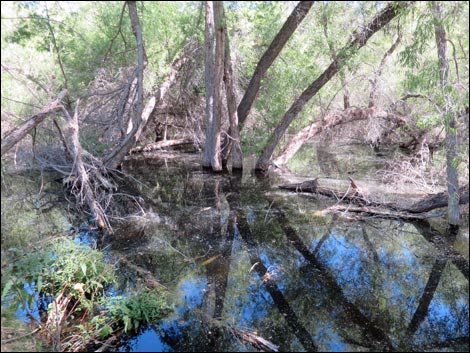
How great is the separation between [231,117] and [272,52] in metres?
2.43

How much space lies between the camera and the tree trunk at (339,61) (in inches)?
303

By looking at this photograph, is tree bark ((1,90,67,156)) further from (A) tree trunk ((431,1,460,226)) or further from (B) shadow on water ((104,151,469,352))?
(A) tree trunk ((431,1,460,226))

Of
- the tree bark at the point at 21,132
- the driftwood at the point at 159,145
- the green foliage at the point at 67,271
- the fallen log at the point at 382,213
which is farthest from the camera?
the driftwood at the point at 159,145

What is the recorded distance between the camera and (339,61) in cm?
891

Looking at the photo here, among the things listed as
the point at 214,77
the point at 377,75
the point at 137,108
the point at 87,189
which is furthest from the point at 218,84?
the point at 87,189

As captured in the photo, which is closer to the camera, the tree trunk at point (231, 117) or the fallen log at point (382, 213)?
the fallen log at point (382, 213)

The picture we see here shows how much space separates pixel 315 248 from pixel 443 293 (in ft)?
6.87

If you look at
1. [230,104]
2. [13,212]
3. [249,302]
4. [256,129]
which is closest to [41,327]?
[249,302]

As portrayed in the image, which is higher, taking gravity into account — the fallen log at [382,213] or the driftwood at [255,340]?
the fallen log at [382,213]

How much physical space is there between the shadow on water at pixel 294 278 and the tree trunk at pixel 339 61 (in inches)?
126

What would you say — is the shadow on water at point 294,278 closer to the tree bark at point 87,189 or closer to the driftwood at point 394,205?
the driftwood at point 394,205

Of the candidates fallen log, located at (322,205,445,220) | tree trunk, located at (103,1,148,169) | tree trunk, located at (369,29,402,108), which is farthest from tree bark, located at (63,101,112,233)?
tree trunk, located at (369,29,402,108)

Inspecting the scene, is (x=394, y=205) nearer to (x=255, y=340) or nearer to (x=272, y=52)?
(x=272, y=52)

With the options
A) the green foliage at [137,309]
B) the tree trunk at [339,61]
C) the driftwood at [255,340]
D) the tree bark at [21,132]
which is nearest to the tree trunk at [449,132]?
the tree trunk at [339,61]
